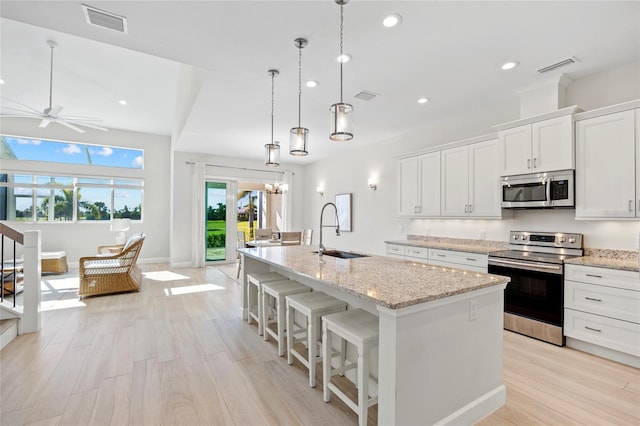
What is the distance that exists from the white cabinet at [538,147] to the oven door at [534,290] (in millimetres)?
1060

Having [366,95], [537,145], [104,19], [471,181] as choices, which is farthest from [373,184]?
[104,19]

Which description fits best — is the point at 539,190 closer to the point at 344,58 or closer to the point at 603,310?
the point at 603,310

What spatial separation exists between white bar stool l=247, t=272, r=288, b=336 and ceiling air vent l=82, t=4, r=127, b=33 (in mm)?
2542

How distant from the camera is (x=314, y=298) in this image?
2449mm

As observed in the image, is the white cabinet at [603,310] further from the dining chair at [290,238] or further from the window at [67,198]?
the window at [67,198]

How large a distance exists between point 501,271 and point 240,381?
9.62ft

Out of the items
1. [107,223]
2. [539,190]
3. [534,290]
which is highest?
[539,190]

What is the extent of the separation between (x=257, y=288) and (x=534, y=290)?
3033mm

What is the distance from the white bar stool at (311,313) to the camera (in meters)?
2.19

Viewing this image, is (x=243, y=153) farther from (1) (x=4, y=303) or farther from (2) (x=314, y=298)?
(2) (x=314, y=298)

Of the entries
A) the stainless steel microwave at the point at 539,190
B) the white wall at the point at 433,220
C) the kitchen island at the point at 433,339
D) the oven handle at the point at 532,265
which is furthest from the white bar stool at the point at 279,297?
the white wall at the point at 433,220

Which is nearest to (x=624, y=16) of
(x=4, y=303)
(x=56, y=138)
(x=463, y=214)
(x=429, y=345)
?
(x=463, y=214)

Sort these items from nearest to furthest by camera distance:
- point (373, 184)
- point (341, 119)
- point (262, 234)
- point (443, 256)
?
1. point (341, 119)
2. point (443, 256)
3. point (373, 184)
4. point (262, 234)

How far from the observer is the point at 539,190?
3199mm
